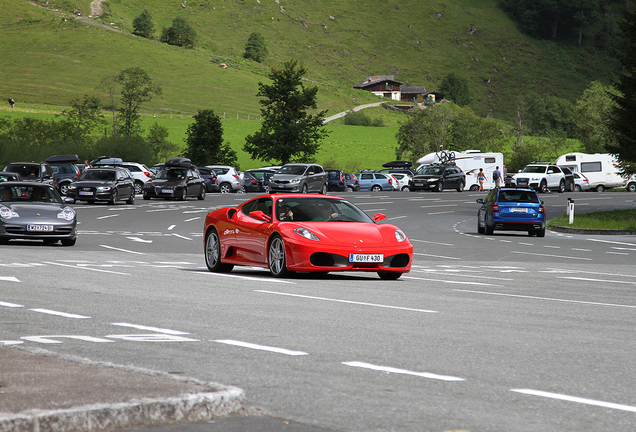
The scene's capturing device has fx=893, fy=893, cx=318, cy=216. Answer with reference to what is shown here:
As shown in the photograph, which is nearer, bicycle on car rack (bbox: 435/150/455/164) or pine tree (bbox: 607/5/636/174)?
pine tree (bbox: 607/5/636/174)

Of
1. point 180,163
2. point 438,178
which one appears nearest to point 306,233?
point 180,163

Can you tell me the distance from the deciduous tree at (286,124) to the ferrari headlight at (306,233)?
69686 mm

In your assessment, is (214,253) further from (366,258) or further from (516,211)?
(516,211)

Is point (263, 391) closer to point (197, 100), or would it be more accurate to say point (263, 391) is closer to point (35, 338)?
point (35, 338)

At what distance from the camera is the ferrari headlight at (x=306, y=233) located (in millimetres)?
13273

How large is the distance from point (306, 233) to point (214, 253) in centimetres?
240

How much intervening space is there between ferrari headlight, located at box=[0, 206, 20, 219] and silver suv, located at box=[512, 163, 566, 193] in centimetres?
4998

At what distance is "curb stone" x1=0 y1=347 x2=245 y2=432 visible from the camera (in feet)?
14.0

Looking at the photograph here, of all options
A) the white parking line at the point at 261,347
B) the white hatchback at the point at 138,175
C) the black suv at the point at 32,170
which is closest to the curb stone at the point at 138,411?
the white parking line at the point at 261,347

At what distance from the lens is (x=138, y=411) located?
15.0ft

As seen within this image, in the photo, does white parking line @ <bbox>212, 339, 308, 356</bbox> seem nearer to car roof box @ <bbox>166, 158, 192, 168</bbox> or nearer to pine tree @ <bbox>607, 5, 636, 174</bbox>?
pine tree @ <bbox>607, 5, 636, 174</bbox>

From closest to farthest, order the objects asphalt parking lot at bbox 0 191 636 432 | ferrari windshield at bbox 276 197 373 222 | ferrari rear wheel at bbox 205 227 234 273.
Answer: asphalt parking lot at bbox 0 191 636 432 < ferrari windshield at bbox 276 197 373 222 < ferrari rear wheel at bbox 205 227 234 273

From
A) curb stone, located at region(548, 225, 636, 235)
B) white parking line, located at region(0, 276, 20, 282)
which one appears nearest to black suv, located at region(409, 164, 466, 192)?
Result: curb stone, located at region(548, 225, 636, 235)

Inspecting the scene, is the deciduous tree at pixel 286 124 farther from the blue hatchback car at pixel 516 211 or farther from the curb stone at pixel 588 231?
the blue hatchback car at pixel 516 211
